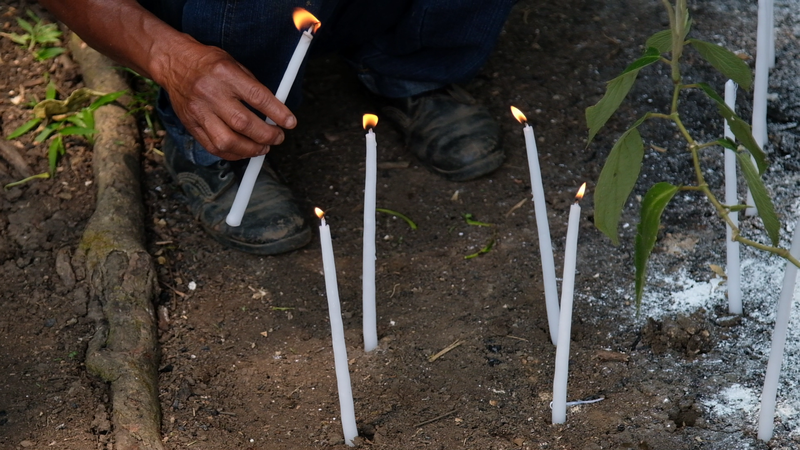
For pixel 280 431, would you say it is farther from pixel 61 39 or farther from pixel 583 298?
pixel 61 39

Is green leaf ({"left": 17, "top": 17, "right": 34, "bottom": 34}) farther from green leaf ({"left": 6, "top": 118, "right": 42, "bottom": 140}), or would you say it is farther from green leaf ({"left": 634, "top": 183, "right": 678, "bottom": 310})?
green leaf ({"left": 634, "top": 183, "right": 678, "bottom": 310})

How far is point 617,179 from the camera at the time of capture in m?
1.05

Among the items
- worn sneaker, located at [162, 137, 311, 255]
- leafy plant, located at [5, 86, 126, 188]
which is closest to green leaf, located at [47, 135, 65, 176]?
leafy plant, located at [5, 86, 126, 188]

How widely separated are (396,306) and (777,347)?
0.73 meters

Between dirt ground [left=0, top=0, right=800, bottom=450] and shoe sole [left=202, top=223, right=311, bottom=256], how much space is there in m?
0.02

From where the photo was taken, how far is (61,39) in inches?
92.6

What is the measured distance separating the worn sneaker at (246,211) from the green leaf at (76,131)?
0.24 meters

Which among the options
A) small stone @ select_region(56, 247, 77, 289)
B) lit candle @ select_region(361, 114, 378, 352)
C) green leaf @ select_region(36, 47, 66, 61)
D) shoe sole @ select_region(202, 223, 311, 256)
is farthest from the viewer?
green leaf @ select_region(36, 47, 66, 61)

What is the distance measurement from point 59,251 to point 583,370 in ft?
3.68

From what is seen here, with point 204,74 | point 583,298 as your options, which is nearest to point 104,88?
point 204,74

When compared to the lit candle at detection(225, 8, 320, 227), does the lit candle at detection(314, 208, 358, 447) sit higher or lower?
lower

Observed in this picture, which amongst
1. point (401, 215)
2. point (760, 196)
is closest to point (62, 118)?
point (401, 215)

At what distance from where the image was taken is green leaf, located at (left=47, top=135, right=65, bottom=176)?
197 centimetres

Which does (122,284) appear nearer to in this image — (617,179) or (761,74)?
(617,179)
